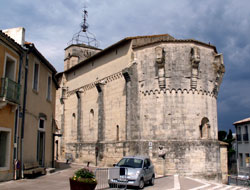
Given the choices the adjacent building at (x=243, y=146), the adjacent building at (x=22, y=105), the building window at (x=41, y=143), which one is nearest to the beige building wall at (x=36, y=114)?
the adjacent building at (x=22, y=105)

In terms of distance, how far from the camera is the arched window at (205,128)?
22141 millimetres

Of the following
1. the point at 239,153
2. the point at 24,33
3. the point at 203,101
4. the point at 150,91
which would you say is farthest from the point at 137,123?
the point at 239,153

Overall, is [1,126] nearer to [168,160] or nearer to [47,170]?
[47,170]

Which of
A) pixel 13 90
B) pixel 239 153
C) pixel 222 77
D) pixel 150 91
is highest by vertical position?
pixel 222 77

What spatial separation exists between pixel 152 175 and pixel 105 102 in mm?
13332

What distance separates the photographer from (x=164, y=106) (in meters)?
21.9

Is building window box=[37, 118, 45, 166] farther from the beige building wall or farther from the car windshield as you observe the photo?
the car windshield

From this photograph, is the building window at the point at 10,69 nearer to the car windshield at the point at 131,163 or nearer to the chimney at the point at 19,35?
the chimney at the point at 19,35

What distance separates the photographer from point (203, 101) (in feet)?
73.1

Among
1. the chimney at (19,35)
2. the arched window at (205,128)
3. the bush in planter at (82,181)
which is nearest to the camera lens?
the bush in planter at (82,181)

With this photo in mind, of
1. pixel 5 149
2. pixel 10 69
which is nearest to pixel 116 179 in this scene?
pixel 5 149

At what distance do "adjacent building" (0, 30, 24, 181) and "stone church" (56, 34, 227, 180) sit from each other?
10.4 m

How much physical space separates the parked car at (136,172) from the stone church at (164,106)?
21.7ft

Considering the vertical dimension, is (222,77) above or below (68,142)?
above
